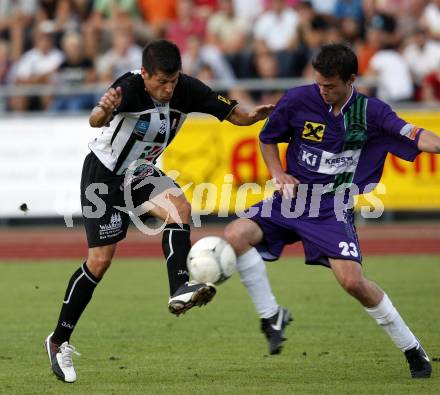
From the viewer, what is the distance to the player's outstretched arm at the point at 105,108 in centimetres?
648

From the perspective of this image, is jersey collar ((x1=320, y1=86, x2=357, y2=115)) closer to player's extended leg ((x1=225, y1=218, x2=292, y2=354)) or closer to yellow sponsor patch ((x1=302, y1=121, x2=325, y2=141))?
yellow sponsor patch ((x1=302, y1=121, x2=325, y2=141))

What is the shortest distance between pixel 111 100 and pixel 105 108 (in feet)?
0.25

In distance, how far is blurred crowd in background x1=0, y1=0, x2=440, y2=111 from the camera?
1656cm

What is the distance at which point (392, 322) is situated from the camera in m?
6.79

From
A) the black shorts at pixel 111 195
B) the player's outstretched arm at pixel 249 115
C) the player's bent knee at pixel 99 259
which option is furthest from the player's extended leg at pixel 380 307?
the player's bent knee at pixel 99 259

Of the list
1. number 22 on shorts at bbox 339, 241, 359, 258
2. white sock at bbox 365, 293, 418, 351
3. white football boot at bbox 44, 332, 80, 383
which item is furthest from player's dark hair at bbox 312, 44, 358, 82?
white football boot at bbox 44, 332, 80, 383

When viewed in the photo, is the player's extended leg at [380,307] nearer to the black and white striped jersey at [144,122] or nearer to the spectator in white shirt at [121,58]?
the black and white striped jersey at [144,122]

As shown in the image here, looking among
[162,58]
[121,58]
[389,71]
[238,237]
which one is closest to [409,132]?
[238,237]

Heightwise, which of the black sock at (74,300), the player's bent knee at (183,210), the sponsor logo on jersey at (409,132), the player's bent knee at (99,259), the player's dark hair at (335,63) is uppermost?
the player's dark hair at (335,63)

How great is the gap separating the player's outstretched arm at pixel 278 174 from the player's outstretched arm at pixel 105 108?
1078 millimetres

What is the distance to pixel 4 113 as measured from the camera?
1667 centimetres

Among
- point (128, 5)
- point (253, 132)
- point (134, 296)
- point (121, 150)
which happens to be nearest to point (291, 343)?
point (121, 150)

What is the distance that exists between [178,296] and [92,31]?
1185cm

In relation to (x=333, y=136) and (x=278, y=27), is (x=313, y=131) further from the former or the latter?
(x=278, y=27)
